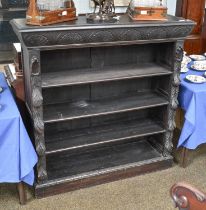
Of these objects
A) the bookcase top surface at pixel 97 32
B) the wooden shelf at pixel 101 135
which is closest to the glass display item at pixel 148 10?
the bookcase top surface at pixel 97 32

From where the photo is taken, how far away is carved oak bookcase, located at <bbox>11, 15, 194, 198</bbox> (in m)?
1.84

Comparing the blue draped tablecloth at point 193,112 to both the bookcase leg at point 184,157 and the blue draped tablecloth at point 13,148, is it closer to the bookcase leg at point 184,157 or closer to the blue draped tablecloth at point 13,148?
the bookcase leg at point 184,157

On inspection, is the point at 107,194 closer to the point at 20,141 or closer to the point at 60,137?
the point at 60,137

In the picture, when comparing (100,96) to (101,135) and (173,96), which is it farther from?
(173,96)

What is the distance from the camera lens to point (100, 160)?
234 cm

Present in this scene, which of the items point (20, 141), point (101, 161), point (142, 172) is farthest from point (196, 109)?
point (20, 141)

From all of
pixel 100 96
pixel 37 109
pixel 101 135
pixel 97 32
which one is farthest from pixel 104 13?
pixel 101 135

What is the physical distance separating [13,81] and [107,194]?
3.28 feet

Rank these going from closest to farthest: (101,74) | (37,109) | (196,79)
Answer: (37,109), (101,74), (196,79)

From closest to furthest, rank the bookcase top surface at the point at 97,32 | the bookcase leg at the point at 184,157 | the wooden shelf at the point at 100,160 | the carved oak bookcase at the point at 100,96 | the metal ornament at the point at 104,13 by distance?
the bookcase top surface at the point at 97,32 → the carved oak bookcase at the point at 100,96 → the metal ornament at the point at 104,13 → the wooden shelf at the point at 100,160 → the bookcase leg at the point at 184,157

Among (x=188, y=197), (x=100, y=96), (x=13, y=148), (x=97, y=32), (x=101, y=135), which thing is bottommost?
(x=101, y=135)

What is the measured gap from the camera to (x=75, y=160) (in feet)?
7.68

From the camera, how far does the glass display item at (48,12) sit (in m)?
1.73

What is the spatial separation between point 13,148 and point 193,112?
1.18 m
